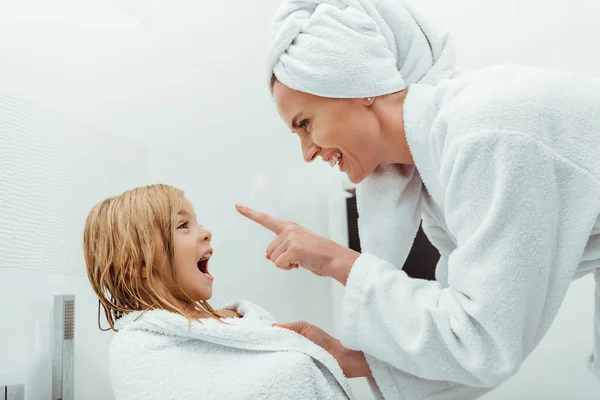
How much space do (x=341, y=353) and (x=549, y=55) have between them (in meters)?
1.35

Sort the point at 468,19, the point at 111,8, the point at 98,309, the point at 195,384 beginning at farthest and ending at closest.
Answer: the point at 468,19 < the point at 111,8 < the point at 98,309 < the point at 195,384

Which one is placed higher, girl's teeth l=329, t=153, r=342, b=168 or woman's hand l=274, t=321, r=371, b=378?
girl's teeth l=329, t=153, r=342, b=168

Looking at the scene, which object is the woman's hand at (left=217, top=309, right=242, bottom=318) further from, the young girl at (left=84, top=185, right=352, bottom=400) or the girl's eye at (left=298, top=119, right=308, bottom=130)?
the girl's eye at (left=298, top=119, right=308, bottom=130)

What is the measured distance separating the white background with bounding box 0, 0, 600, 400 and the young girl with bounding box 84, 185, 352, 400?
0.65ft

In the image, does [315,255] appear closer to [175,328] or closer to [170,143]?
[175,328]

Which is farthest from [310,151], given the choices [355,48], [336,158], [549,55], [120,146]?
[549,55]

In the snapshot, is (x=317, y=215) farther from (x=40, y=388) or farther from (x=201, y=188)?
(x=40, y=388)

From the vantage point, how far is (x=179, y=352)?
1064mm

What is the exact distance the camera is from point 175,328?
1071mm

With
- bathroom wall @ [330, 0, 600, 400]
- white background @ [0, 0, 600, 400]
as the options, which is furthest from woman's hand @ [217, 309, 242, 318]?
bathroom wall @ [330, 0, 600, 400]

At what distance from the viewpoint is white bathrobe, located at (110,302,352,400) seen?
3.34 ft

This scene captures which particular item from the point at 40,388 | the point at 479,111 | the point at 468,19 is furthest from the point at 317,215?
the point at 479,111

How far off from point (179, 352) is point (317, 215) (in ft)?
4.64

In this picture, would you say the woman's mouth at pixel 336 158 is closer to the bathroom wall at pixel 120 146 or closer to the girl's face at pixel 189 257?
the girl's face at pixel 189 257
